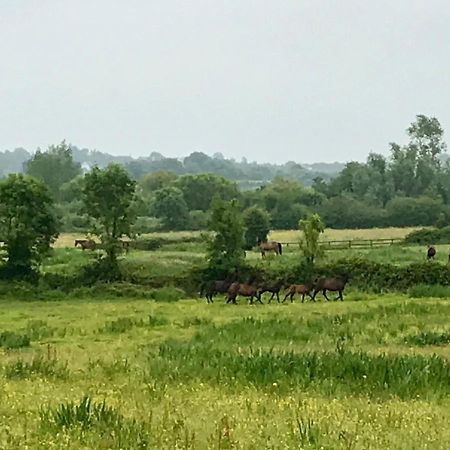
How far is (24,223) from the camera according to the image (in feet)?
153

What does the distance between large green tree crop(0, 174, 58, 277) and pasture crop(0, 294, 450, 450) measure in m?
19.4

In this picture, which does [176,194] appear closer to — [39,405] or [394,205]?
[394,205]

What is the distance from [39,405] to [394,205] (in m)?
87.1

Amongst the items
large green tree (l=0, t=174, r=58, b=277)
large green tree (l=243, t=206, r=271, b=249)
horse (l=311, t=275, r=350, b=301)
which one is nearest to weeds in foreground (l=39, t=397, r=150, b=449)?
horse (l=311, t=275, r=350, b=301)

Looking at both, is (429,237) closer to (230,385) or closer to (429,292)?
(429,292)

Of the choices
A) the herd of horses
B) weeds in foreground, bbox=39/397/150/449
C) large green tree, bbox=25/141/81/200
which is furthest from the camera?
large green tree, bbox=25/141/81/200

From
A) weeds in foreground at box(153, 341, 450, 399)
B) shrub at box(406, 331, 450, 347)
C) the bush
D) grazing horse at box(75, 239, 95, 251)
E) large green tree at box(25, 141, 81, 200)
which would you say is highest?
large green tree at box(25, 141, 81, 200)

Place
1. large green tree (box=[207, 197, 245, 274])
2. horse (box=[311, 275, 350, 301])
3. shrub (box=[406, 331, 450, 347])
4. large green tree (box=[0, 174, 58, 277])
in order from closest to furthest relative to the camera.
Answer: shrub (box=[406, 331, 450, 347]) → horse (box=[311, 275, 350, 301]) → large green tree (box=[0, 174, 58, 277]) → large green tree (box=[207, 197, 245, 274])

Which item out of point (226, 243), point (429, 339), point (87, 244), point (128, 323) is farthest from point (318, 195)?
point (429, 339)

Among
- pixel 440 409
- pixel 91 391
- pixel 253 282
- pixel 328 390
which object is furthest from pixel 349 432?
pixel 253 282

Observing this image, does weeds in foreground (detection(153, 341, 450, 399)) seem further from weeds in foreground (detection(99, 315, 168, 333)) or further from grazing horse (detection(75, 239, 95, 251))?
grazing horse (detection(75, 239, 95, 251))

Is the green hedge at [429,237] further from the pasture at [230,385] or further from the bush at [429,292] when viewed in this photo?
the pasture at [230,385]

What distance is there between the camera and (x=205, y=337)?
22.8m

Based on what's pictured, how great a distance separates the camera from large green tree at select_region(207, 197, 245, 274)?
49.0 m
